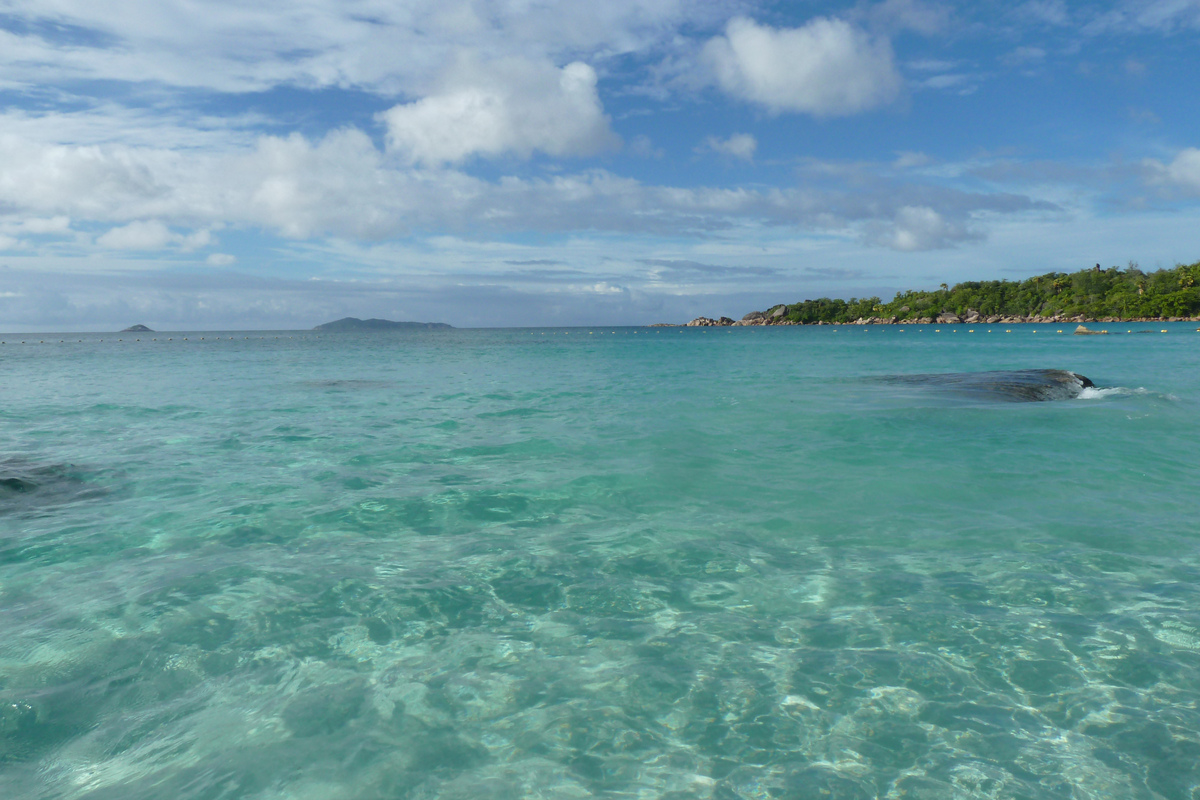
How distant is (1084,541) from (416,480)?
9.52 meters

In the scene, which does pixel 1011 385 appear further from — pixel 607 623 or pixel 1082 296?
pixel 1082 296

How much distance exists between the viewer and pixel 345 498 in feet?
32.7

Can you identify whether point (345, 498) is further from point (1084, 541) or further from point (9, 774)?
point (1084, 541)

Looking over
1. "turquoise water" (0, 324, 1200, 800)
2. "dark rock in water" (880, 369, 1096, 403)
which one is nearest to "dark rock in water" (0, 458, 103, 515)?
"turquoise water" (0, 324, 1200, 800)

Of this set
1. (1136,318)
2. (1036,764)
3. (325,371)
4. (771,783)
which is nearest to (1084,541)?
(1036,764)

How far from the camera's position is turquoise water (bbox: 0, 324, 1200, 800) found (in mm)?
4016

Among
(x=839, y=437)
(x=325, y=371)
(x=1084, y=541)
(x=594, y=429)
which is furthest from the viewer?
(x=325, y=371)

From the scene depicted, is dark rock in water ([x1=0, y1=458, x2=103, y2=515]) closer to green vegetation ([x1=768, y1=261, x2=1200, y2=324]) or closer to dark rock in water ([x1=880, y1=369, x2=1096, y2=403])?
dark rock in water ([x1=880, y1=369, x2=1096, y2=403])

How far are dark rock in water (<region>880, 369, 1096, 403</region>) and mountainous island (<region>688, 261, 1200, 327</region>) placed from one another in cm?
14106

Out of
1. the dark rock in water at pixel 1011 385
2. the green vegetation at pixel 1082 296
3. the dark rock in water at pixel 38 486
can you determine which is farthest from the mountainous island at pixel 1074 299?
the dark rock in water at pixel 38 486

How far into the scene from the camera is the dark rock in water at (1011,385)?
64.4 feet

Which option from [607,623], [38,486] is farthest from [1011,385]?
[38,486]

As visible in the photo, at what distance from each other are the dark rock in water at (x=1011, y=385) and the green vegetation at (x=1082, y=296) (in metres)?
141

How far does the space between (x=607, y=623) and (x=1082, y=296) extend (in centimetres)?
18785
